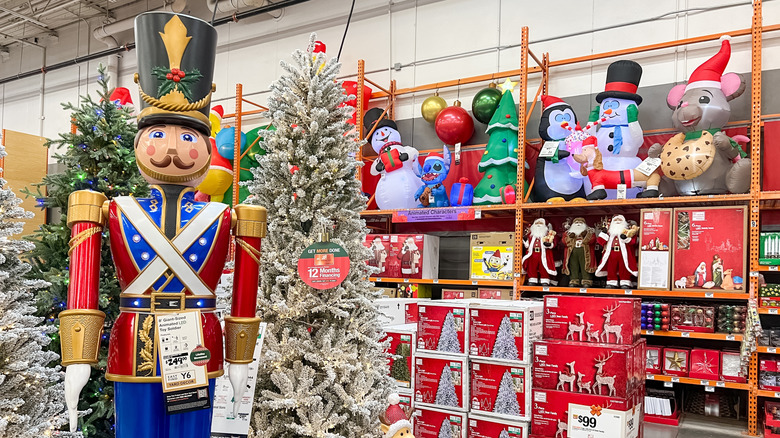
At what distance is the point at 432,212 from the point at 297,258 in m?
2.70

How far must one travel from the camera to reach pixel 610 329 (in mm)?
3020

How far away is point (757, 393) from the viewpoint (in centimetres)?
364

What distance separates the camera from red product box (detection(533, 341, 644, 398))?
289 centimetres

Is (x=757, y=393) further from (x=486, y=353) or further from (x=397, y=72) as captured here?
(x=397, y=72)

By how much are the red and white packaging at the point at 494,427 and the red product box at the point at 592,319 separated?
50cm

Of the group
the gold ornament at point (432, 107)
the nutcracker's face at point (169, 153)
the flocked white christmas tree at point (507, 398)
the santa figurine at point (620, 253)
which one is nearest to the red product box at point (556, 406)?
the flocked white christmas tree at point (507, 398)

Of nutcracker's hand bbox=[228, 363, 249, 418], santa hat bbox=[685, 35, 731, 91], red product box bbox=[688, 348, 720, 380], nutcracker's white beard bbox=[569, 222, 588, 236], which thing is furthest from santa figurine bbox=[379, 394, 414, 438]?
santa hat bbox=[685, 35, 731, 91]

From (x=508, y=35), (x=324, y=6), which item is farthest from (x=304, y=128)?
(x=324, y=6)

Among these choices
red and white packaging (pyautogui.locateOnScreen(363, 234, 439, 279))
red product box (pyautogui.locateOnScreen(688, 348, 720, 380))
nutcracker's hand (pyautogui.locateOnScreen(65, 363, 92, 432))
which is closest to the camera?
nutcracker's hand (pyautogui.locateOnScreen(65, 363, 92, 432))

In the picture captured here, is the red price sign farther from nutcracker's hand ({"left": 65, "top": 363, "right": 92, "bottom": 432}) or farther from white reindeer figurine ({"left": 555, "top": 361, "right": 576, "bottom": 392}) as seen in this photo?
white reindeer figurine ({"left": 555, "top": 361, "right": 576, "bottom": 392})

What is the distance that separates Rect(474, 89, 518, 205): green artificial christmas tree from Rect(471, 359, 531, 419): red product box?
1.83 meters

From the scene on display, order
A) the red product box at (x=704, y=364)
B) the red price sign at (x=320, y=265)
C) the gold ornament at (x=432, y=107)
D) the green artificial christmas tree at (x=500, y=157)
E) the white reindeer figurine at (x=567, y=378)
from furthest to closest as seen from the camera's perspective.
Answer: the gold ornament at (x=432, y=107) → the green artificial christmas tree at (x=500, y=157) → the red product box at (x=704, y=364) → the white reindeer figurine at (x=567, y=378) → the red price sign at (x=320, y=265)

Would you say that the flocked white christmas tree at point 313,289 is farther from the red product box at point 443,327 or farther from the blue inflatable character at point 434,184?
the blue inflatable character at point 434,184

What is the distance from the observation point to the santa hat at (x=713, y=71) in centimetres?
397
